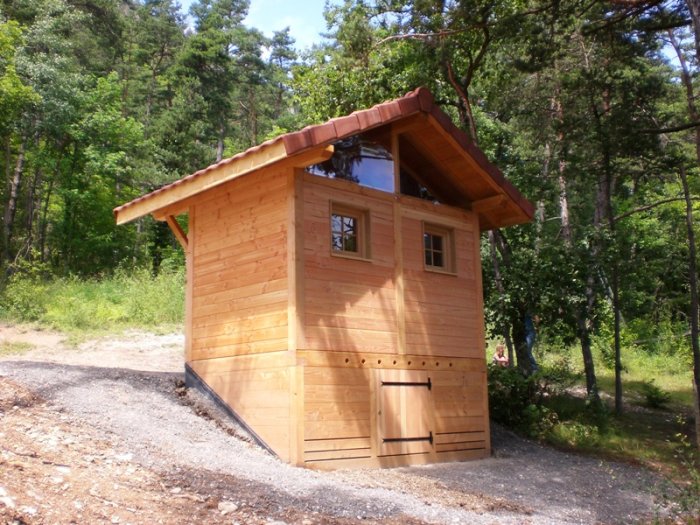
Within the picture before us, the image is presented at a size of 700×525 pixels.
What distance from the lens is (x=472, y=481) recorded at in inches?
336

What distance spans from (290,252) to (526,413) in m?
7.10

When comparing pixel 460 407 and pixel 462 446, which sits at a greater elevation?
pixel 460 407

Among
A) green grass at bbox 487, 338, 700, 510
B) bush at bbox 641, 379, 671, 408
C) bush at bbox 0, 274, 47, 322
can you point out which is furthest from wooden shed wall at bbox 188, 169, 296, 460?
bush at bbox 641, 379, 671, 408

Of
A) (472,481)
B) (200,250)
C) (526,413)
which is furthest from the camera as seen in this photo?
(526,413)

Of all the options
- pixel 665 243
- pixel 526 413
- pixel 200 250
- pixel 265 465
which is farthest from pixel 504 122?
pixel 265 465

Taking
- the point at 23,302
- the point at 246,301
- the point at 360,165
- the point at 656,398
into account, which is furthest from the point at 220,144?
the point at 246,301

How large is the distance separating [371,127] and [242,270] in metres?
2.84

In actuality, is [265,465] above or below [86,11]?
A: below

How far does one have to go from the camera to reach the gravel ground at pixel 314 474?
644cm

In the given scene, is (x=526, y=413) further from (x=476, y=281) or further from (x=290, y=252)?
(x=290, y=252)

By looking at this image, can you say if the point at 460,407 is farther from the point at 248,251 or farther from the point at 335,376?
the point at 248,251

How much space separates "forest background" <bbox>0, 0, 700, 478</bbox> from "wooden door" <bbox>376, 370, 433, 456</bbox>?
4293 millimetres

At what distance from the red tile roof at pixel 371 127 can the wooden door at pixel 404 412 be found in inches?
139

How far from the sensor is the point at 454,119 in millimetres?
20750
